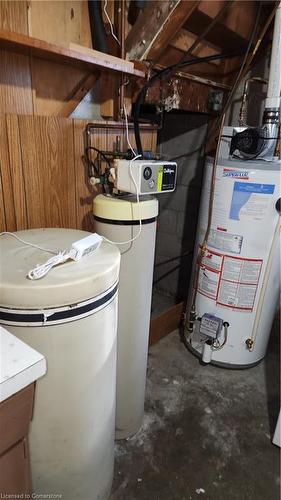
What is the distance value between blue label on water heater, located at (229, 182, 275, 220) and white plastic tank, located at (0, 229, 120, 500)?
2.79ft

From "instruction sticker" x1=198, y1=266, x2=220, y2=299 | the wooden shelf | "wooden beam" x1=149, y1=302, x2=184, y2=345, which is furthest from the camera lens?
"wooden beam" x1=149, y1=302, x2=184, y2=345

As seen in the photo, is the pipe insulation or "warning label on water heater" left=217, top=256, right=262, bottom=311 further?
"warning label on water heater" left=217, top=256, right=262, bottom=311

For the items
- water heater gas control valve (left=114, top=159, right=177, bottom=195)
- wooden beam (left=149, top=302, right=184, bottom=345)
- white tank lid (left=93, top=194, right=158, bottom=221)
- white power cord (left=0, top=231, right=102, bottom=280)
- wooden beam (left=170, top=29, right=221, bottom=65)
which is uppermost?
wooden beam (left=170, top=29, right=221, bottom=65)

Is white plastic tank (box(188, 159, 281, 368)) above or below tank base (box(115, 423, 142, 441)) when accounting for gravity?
above

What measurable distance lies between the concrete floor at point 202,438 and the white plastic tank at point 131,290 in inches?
5.6

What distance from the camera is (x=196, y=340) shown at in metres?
1.94

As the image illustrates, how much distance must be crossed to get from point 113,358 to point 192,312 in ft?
3.23

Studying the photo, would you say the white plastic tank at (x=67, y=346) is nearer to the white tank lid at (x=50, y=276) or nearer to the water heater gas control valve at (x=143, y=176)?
the white tank lid at (x=50, y=276)

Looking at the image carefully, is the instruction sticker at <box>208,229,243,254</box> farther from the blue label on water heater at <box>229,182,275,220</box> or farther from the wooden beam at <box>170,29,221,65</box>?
the wooden beam at <box>170,29,221,65</box>

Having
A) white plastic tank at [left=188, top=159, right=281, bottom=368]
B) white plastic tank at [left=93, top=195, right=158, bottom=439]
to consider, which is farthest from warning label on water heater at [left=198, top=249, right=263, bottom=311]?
white plastic tank at [left=93, top=195, right=158, bottom=439]

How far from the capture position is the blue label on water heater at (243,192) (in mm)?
1519

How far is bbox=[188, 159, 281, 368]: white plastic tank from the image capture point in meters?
1.54

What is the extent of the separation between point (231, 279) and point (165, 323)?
2.06 ft

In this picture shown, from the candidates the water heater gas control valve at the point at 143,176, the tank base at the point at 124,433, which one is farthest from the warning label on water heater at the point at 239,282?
the tank base at the point at 124,433
